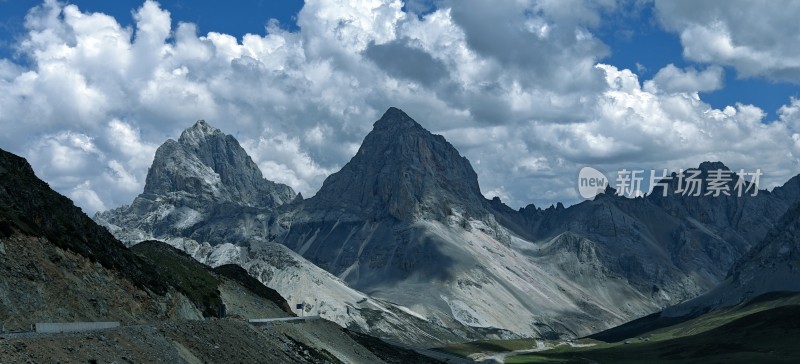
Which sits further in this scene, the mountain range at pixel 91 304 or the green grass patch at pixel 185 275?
the green grass patch at pixel 185 275

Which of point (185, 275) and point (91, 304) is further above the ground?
point (185, 275)

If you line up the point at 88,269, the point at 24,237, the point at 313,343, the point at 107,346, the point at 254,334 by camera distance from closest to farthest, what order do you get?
the point at 107,346 → the point at 24,237 → the point at 88,269 → the point at 254,334 → the point at 313,343

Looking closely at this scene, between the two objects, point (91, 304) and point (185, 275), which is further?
point (185, 275)

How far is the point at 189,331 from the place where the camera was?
2894 inches

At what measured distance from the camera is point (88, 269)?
79.2 metres

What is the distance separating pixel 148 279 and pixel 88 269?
16.7 metres

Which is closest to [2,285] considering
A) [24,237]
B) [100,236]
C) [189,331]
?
[24,237]

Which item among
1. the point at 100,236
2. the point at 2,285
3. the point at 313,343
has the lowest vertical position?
the point at 313,343

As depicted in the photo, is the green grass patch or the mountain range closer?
the mountain range

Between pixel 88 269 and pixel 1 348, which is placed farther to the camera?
pixel 88 269

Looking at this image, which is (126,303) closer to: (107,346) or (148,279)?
(148,279)

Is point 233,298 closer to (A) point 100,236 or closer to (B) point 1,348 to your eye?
(A) point 100,236

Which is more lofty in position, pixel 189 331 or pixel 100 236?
pixel 100 236

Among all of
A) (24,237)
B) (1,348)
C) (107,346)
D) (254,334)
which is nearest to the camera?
(1,348)
